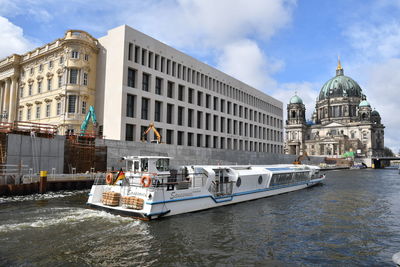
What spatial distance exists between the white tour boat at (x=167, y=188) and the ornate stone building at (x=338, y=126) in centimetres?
15736

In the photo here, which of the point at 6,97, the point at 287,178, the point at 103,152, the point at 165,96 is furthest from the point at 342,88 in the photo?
the point at 103,152

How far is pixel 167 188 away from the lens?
66.6ft

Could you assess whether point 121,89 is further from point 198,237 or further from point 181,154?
point 198,237

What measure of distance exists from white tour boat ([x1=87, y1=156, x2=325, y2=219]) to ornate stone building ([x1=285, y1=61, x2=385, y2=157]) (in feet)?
516

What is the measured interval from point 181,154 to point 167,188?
30655 millimetres

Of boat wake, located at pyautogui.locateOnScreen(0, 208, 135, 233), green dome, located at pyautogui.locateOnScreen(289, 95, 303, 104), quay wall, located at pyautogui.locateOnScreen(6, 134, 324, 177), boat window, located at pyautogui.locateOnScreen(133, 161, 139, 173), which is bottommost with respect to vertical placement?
boat wake, located at pyautogui.locateOnScreen(0, 208, 135, 233)

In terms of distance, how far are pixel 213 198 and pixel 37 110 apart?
44819 mm

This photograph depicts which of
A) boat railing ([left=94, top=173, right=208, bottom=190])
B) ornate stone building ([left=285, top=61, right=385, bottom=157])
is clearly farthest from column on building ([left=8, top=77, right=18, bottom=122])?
ornate stone building ([left=285, top=61, right=385, bottom=157])

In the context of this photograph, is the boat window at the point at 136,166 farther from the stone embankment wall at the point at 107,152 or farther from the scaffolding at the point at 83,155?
the scaffolding at the point at 83,155

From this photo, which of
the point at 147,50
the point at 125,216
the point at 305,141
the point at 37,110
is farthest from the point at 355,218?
the point at 305,141

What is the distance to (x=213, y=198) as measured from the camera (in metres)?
23.3

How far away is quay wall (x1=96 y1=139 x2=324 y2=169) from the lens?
40.5 meters

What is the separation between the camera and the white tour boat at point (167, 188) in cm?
1896

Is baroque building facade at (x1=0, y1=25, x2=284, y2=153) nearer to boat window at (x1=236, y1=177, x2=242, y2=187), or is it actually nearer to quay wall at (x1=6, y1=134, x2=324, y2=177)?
quay wall at (x1=6, y1=134, x2=324, y2=177)
